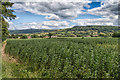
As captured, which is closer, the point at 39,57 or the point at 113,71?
the point at 113,71

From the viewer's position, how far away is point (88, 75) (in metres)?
6.36

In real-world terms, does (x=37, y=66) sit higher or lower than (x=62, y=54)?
lower

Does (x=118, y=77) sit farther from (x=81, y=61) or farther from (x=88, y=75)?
(x=81, y=61)

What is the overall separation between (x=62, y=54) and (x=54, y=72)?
11.5 feet

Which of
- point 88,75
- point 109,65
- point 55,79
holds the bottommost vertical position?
point 55,79

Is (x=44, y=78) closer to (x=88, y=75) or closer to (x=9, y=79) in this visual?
(x=9, y=79)

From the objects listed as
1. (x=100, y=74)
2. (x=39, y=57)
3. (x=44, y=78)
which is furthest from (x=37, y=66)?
(x=100, y=74)

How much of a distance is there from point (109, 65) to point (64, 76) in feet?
11.1

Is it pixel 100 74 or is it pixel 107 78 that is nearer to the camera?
pixel 107 78

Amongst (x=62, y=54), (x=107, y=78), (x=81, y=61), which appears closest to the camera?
(x=107, y=78)

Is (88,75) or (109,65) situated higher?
(109,65)

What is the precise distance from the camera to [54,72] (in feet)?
23.7

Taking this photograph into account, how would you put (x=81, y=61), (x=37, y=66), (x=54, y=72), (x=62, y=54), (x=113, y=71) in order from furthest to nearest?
(x=62, y=54) → (x=37, y=66) → (x=81, y=61) → (x=54, y=72) → (x=113, y=71)

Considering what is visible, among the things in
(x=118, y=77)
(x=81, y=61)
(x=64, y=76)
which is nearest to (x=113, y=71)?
(x=118, y=77)
